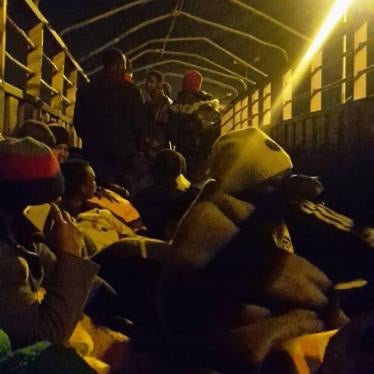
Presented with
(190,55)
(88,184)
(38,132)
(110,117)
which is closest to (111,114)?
(110,117)

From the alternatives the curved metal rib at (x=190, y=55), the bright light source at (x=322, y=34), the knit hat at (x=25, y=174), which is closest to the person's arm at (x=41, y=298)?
the knit hat at (x=25, y=174)

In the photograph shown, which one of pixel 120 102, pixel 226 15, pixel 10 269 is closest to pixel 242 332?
pixel 10 269

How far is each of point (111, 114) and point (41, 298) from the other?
13.2 ft

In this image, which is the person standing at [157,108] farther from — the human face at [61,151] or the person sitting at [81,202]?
the person sitting at [81,202]

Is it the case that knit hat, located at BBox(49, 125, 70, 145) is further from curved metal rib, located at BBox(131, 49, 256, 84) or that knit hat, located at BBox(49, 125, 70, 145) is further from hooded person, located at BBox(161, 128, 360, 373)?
curved metal rib, located at BBox(131, 49, 256, 84)

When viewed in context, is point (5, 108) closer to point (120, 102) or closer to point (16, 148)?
point (120, 102)

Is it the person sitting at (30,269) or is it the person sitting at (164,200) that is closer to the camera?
the person sitting at (30,269)

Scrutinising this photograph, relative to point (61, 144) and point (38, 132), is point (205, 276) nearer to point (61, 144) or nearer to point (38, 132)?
point (38, 132)

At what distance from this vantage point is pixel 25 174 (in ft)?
7.02

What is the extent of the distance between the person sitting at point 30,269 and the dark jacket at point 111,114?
3.96 metres

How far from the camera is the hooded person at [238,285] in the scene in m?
2.29

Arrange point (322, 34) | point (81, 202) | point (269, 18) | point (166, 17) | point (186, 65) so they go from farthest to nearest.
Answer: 1. point (186, 65)
2. point (166, 17)
3. point (269, 18)
4. point (322, 34)
5. point (81, 202)

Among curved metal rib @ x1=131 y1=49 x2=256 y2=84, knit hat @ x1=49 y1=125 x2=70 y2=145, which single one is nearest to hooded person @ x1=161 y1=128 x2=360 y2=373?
knit hat @ x1=49 y1=125 x2=70 y2=145

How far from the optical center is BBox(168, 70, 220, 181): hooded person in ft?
28.5
